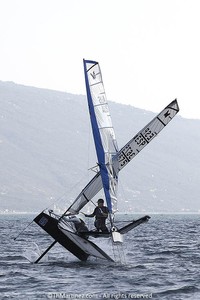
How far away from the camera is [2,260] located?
148 ft

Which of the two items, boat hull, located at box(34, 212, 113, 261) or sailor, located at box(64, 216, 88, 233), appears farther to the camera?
sailor, located at box(64, 216, 88, 233)

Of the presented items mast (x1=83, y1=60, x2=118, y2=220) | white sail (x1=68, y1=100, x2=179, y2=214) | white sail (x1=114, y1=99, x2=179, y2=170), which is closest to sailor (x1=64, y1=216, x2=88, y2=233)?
white sail (x1=68, y1=100, x2=179, y2=214)

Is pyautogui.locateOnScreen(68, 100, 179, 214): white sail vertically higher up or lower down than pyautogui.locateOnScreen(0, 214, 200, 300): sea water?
higher up

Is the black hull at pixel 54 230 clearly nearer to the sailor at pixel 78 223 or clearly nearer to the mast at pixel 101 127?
the sailor at pixel 78 223

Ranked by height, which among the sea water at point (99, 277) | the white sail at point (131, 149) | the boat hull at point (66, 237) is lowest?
the sea water at point (99, 277)

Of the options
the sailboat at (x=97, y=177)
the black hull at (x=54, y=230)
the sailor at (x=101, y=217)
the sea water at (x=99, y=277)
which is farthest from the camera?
the black hull at (x=54, y=230)

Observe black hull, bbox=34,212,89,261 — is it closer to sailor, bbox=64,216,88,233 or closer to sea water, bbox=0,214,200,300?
sailor, bbox=64,216,88,233

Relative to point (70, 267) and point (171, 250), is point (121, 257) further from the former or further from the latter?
point (171, 250)

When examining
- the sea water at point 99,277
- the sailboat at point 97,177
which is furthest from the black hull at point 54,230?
the sea water at point 99,277

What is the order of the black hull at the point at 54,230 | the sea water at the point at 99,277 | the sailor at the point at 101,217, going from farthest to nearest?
1. the black hull at the point at 54,230
2. the sailor at the point at 101,217
3. the sea water at the point at 99,277

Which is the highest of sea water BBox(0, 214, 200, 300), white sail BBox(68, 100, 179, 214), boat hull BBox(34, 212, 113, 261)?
white sail BBox(68, 100, 179, 214)

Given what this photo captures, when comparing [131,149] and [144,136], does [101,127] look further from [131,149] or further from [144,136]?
[144,136]

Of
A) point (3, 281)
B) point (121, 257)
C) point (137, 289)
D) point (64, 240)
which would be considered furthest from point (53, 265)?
point (137, 289)

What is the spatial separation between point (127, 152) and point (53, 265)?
6.87 m
